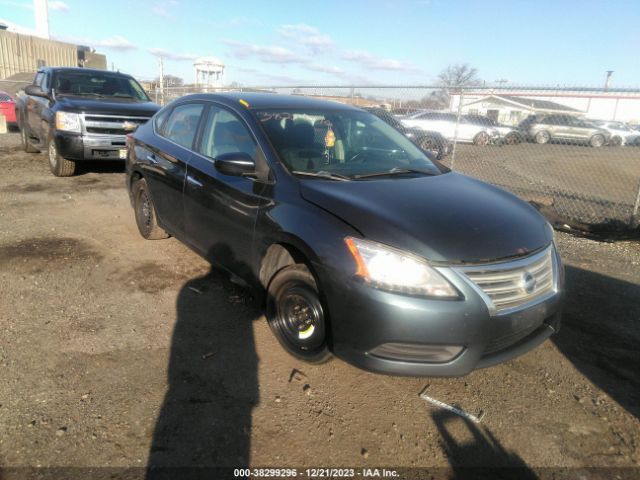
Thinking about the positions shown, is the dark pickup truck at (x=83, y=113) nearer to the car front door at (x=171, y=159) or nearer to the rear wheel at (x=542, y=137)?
the car front door at (x=171, y=159)

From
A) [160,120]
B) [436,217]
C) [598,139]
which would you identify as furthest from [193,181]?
Result: [598,139]

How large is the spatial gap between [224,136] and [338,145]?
943 mm

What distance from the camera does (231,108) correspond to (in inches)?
149

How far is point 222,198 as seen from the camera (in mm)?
3545

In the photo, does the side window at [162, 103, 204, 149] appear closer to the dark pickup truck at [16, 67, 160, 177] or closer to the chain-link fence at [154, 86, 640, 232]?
the dark pickup truck at [16, 67, 160, 177]

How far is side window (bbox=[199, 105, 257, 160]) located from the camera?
11.5 ft

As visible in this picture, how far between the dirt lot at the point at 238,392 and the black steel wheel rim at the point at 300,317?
0.60 feet

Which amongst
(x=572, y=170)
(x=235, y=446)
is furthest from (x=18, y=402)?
(x=572, y=170)

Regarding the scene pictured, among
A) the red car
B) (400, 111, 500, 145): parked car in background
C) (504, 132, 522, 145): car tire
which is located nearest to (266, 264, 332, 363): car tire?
(400, 111, 500, 145): parked car in background

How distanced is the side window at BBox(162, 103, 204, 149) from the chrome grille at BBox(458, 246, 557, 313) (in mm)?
2773

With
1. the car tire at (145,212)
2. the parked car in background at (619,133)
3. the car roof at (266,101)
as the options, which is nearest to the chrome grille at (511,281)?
the car roof at (266,101)

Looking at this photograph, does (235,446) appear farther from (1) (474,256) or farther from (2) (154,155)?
(2) (154,155)

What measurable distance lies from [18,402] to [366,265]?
6.84 feet

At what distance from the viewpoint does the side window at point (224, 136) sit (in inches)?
138
